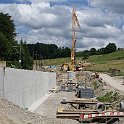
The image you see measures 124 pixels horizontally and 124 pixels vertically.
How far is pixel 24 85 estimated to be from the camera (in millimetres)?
25344

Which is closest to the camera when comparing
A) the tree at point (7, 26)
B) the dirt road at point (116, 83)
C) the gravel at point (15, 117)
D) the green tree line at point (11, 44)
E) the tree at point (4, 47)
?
the gravel at point (15, 117)

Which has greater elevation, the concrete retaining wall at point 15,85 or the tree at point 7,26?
the tree at point 7,26

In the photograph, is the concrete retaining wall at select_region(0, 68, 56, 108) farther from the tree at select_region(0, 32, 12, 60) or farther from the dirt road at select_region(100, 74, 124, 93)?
the tree at select_region(0, 32, 12, 60)

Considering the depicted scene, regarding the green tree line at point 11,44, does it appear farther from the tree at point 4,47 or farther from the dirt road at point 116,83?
the dirt road at point 116,83

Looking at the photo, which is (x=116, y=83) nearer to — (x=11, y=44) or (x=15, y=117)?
(x=11, y=44)

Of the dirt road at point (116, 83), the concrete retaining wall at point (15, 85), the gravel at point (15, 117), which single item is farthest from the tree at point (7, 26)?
the gravel at point (15, 117)

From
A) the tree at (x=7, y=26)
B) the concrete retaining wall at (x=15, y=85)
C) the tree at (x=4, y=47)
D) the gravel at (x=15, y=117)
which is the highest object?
the tree at (x=7, y=26)

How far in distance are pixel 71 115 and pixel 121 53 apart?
6584 inches

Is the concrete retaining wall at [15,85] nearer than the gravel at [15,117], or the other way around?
the gravel at [15,117]

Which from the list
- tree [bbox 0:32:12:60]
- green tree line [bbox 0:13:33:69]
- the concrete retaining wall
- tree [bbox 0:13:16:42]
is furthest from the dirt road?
the concrete retaining wall

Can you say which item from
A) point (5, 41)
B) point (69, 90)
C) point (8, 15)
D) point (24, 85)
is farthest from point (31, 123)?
point (8, 15)

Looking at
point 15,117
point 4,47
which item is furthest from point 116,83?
point 15,117

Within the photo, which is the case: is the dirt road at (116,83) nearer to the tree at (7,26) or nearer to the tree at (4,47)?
the tree at (4,47)

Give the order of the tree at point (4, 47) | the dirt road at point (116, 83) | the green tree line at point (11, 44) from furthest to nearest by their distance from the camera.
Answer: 1. the green tree line at point (11, 44)
2. the tree at point (4, 47)
3. the dirt road at point (116, 83)
